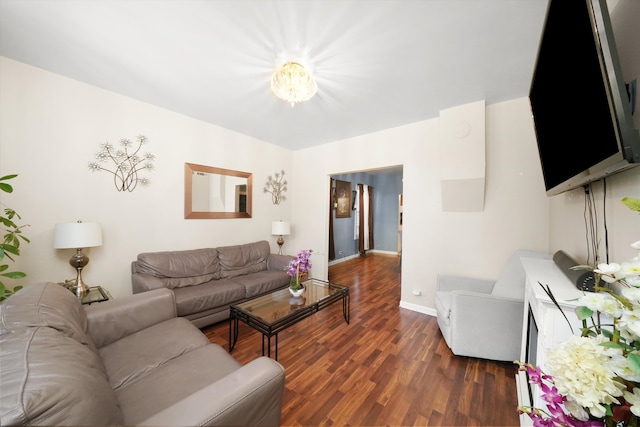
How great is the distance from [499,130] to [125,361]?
3779mm

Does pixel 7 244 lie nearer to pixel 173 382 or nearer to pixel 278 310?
pixel 173 382

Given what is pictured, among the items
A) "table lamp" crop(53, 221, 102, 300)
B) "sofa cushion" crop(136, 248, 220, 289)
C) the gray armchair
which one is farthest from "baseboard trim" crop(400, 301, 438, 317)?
"table lamp" crop(53, 221, 102, 300)

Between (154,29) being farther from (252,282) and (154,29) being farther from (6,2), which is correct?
(252,282)

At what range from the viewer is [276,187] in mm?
4105

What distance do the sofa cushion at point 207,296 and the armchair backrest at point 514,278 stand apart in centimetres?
270

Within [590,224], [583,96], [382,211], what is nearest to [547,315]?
[590,224]

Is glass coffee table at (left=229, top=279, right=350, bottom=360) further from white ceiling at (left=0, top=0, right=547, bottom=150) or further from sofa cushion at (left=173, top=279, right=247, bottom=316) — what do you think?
white ceiling at (left=0, top=0, right=547, bottom=150)

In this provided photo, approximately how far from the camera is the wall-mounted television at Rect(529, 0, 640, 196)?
691 millimetres

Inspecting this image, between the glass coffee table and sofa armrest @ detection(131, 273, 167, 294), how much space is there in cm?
84

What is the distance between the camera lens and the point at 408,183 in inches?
118

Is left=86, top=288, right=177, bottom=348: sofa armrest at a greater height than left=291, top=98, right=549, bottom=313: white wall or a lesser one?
lesser

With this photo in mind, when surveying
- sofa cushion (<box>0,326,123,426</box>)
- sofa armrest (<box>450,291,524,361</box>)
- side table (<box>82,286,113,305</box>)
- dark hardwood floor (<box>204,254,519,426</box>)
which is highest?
sofa cushion (<box>0,326,123,426</box>)

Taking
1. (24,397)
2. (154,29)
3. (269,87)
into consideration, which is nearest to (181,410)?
(24,397)

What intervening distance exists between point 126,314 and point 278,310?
112 cm
